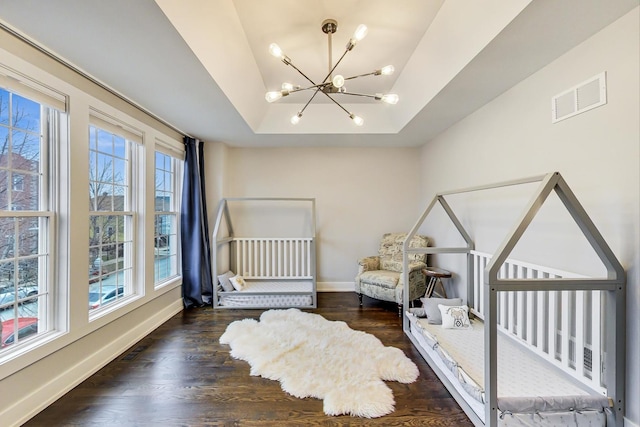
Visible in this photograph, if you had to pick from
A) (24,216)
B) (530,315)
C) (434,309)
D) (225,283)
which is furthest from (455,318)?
(24,216)

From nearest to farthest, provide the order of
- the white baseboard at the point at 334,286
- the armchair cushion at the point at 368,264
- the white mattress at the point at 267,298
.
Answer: the white mattress at the point at 267,298
the armchair cushion at the point at 368,264
the white baseboard at the point at 334,286

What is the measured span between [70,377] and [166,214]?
1905 millimetres

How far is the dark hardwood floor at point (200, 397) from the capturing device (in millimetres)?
1692

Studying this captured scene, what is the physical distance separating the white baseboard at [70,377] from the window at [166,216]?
672 mm

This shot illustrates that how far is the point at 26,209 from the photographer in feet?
6.04

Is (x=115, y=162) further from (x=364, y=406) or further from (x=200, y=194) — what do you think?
(x=364, y=406)

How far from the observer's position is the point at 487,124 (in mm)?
2689

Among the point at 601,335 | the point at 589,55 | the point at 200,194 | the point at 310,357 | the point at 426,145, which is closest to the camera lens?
the point at 601,335

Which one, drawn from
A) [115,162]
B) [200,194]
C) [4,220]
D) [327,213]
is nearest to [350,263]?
[327,213]

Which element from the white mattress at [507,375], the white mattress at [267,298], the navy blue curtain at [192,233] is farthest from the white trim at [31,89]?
the white mattress at [507,375]

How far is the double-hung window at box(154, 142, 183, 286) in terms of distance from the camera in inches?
130

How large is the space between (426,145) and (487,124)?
1.55m

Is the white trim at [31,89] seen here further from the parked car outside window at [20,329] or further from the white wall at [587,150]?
the white wall at [587,150]

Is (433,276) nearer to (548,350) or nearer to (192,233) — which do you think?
(548,350)
